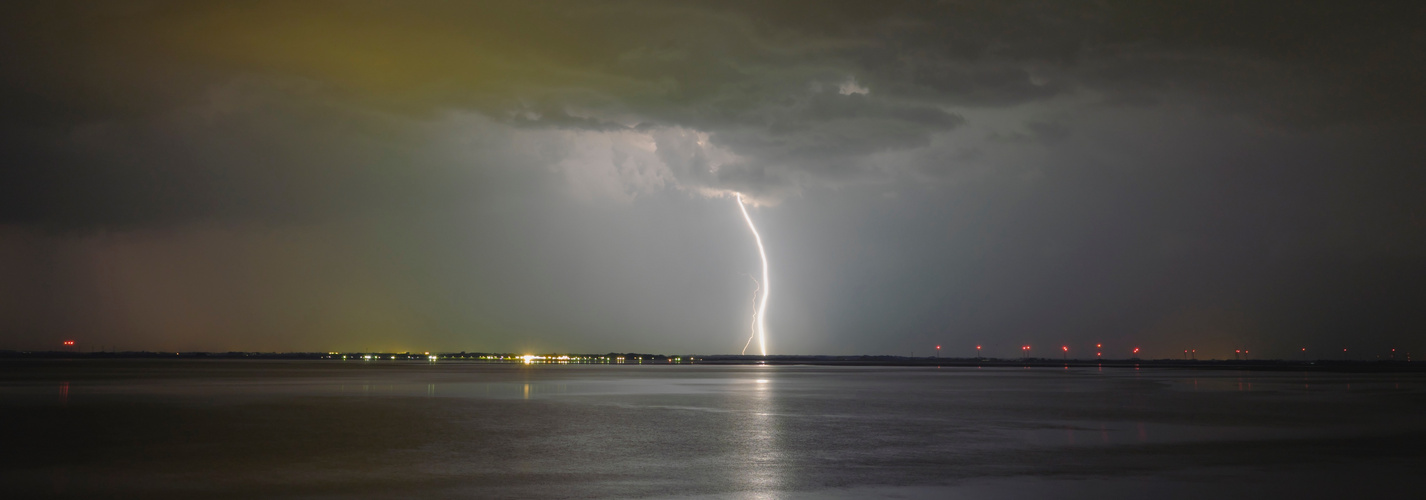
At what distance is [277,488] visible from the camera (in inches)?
642

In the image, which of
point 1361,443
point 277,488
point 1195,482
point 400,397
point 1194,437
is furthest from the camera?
point 400,397

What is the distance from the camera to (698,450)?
2231 cm

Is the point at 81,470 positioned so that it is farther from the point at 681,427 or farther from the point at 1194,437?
the point at 1194,437

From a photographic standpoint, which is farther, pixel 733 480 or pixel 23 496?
pixel 733 480

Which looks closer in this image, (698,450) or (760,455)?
(760,455)

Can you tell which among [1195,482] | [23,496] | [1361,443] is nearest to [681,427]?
[1195,482]

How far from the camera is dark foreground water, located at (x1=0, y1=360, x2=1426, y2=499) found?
16.4m

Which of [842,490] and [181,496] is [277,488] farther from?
[842,490]

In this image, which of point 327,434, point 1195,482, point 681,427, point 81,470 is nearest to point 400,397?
point 327,434

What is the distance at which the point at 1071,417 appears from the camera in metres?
33.7

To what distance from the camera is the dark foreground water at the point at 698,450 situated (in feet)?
53.9

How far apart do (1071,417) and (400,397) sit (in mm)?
31973

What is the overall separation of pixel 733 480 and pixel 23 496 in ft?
41.8

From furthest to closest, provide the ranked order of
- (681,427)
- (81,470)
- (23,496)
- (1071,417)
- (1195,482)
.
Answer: (1071,417) → (681,427) → (81,470) → (1195,482) → (23,496)
